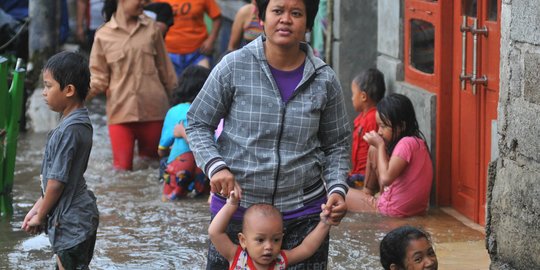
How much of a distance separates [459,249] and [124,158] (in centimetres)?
404

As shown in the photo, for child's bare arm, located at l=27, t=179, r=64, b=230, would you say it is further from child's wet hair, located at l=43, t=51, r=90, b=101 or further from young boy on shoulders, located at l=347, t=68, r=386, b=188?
young boy on shoulders, located at l=347, t=68, r=386, b=188

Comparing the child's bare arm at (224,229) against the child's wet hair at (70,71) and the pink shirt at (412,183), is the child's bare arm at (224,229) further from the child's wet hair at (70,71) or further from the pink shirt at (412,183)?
the pink shirt at (412,183)

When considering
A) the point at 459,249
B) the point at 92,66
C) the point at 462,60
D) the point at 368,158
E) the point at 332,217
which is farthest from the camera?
the point at 92,66

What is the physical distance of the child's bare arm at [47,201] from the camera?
5.50m

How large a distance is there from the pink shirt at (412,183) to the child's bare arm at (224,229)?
353 cm

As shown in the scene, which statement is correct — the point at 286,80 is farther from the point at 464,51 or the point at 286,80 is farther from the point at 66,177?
the point at 464,51

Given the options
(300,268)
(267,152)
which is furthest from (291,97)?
(300,268)

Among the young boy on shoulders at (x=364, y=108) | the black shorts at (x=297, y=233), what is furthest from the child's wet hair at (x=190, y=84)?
the black shorts at (x=297, y=233)

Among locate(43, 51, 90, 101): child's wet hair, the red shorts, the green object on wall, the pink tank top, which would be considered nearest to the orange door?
locate(43, 51, 90, 101): child's wet hair

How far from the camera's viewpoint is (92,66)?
10.1m

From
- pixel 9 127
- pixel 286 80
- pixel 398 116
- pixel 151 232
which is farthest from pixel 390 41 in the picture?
pixel 286 80

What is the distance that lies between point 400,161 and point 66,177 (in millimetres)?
3137

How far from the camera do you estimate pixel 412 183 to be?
8.12m

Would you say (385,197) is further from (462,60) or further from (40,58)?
(40,58)
